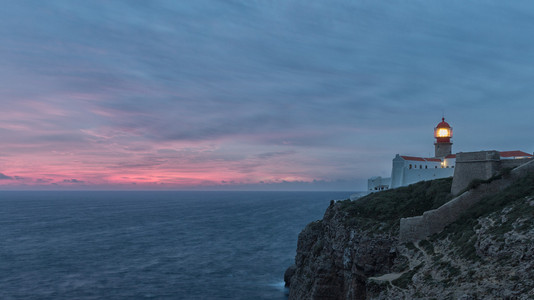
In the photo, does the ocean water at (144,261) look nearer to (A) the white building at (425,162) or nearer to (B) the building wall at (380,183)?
(B) the building wall at (380,183)

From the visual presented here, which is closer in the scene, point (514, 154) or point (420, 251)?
point (420, 251)

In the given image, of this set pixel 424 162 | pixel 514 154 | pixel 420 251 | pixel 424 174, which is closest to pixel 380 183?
pixel 424 162

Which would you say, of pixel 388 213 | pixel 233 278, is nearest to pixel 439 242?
pixel 388 213

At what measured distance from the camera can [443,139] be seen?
65125 millimetres

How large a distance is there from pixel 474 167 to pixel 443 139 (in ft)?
110

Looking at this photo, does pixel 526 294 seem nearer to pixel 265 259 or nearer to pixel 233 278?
pixel 233 278

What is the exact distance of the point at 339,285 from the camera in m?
36.1

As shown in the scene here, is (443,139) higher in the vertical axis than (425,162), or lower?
higher

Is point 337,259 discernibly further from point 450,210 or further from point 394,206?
point 450,210

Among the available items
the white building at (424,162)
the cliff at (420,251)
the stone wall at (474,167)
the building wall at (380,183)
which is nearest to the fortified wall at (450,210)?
the cliff at (420,251)

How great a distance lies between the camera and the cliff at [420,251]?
18.7 metres

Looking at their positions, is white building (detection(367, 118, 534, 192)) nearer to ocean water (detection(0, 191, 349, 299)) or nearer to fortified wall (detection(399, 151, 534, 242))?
ocean water (detection(0, 191, 349, 299))

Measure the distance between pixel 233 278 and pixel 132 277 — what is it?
618 inches

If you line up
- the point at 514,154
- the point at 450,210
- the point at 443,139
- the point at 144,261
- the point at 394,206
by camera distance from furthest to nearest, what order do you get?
1. the point at 144,261
2. the point at 443,139
3. the point at 514,154
4. the point at 394,206
5. the point at 450,210
